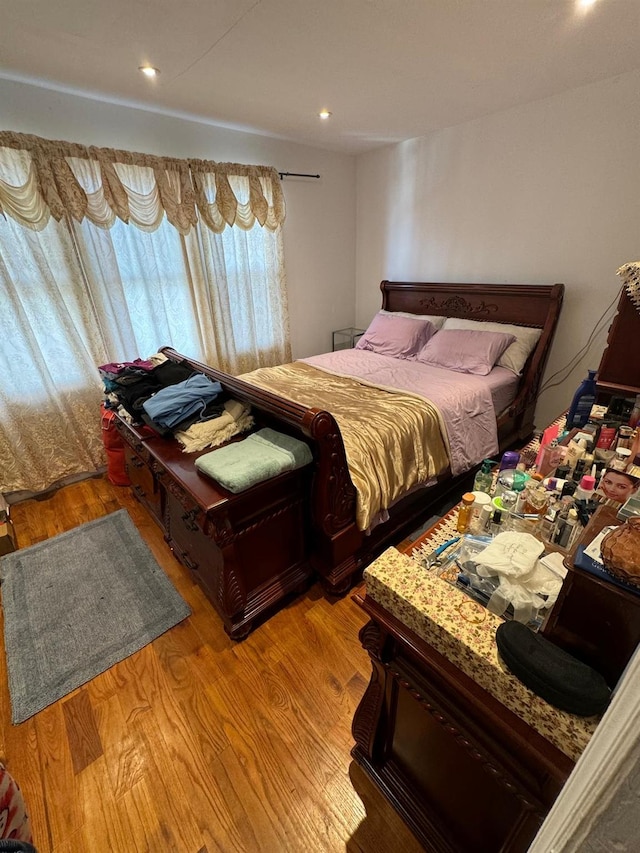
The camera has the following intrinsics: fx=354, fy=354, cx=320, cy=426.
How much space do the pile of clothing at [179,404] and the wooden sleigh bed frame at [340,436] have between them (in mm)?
77

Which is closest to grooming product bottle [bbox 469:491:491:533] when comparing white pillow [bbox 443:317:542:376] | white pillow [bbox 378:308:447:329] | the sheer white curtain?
white pillow [bbox 443:317:542:376]

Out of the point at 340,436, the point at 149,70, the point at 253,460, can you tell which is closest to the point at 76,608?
the point at 253,460

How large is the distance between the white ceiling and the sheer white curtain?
0.42 m

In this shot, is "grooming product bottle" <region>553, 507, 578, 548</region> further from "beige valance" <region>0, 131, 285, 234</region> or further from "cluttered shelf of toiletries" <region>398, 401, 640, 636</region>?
"beige valance" <region>0, 131, 285, 234</region>

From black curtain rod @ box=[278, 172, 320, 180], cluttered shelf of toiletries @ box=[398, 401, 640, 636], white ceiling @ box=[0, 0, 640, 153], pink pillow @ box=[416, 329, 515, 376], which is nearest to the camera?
cluttered shelf of toiletries @ box=[398, 401, 640, 636]

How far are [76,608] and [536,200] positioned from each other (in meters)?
3.62

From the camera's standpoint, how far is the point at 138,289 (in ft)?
8.21

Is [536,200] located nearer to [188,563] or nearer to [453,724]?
[453,724]

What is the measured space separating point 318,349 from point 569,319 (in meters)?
2.20

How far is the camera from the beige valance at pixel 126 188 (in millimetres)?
1954

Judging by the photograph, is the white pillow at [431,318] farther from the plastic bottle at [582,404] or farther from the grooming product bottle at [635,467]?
the grooming product bottle at [635,467]

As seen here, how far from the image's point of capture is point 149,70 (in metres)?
1.76

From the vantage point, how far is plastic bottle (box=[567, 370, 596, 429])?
167cm

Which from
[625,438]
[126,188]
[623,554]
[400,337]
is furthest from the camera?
[400,337]
